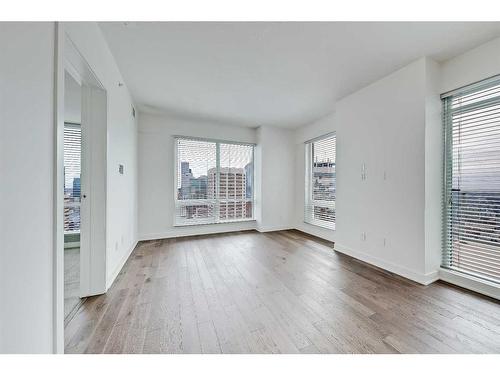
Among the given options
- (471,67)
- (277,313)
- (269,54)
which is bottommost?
(277,313)

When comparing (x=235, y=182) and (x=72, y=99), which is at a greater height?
(x=72, y=99)

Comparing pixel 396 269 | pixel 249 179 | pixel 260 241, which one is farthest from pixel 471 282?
pixel 249 179

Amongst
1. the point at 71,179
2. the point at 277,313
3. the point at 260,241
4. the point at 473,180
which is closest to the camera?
the point at 277,313

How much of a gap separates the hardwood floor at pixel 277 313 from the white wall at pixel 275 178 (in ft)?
6.63

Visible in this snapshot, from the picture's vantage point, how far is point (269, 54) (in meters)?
2.07

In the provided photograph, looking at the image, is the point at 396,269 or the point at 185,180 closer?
the point at 396,269

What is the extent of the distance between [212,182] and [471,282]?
420cm

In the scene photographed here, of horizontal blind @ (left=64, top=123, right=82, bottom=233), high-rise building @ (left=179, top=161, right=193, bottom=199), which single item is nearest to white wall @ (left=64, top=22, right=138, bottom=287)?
horizontal blind @ (left=64, top=123, right=82, bottom=233)

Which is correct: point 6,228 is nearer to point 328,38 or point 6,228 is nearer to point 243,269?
point 243,269

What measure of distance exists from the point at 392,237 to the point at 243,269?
199 cm

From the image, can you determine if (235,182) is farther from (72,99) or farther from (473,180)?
(473,180)

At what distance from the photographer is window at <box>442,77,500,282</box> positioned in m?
1.92

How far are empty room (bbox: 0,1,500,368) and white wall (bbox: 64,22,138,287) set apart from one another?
0.03 m

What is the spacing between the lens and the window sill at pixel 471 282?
1860 millimetres
